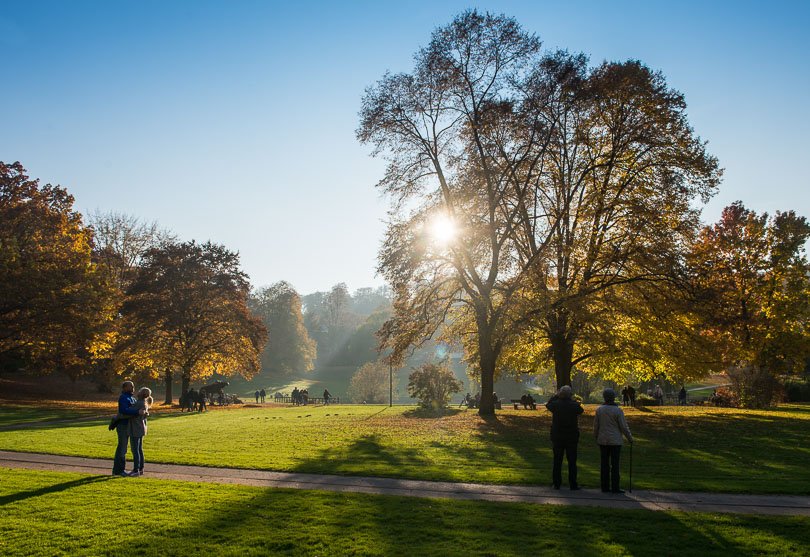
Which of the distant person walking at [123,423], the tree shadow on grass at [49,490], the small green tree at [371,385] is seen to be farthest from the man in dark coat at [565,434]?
the small green tree at [371,385]

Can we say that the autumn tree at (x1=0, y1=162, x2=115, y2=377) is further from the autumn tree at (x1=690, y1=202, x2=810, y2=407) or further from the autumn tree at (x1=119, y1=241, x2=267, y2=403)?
the autumn tree at (x1=690, y1=202, x2=810, y2=407)

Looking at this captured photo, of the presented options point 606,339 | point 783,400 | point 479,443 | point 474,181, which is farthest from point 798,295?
point 479,443

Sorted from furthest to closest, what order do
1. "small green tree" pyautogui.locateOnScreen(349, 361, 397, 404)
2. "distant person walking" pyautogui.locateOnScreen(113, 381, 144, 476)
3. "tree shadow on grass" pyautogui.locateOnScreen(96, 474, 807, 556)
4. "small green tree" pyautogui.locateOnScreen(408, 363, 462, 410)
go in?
1. "small green tree" pyautogui.locateOnScreen(349, 361, 397, 404)
2. "small green tree" pyautogui.locateOnScreen(408, 363, 462, 410)
3. "distant person walking" pyautogui.locateOnScreen(113, 381, 144, 476)
4. "tree shadow on grass" pyautogui.locateOnScreen(96, 474, 807, 556)

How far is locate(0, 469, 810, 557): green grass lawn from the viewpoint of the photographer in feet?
23.7

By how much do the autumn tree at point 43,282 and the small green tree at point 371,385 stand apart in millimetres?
31209

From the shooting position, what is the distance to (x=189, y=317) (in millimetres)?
42906

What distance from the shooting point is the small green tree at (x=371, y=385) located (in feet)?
210

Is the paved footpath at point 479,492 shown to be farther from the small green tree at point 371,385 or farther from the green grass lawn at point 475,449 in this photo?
the small green tree at point 371,385

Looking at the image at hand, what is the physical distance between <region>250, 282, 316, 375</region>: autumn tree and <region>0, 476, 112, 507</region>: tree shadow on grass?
88443 millimetres

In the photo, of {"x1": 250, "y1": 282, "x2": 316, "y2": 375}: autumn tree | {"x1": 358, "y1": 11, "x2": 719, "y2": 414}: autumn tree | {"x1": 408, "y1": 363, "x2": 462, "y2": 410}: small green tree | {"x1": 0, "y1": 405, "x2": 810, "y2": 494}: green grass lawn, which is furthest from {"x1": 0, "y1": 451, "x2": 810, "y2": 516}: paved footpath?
{"x1": 250, "y1": 282, "x2": 316, "y2": 375}: autumn tree

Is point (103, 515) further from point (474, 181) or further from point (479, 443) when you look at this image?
point (474, 181)

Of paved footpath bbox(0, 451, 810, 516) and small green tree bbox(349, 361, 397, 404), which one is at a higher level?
paved footpath bbox(0, 451, 810, 516)

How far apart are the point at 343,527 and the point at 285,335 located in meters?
96.1

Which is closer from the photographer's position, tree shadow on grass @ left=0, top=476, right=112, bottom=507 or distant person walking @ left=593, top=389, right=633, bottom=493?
tree shadow on grass @ left=0, top=476, right=112, bottom=507
